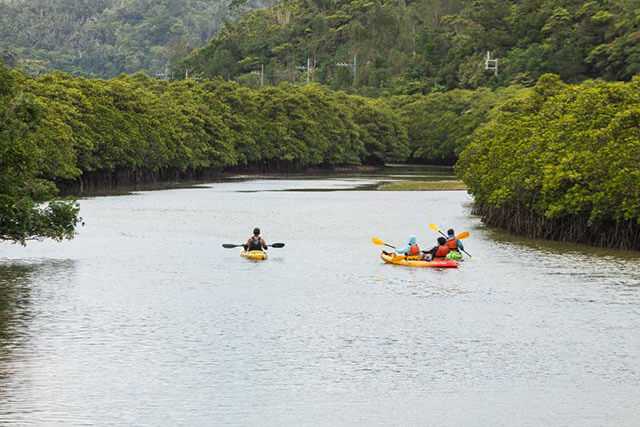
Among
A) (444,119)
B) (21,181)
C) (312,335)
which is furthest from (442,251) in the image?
(444,119)

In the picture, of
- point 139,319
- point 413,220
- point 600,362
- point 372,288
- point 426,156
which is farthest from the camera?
point 426,156

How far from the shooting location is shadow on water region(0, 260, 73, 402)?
31531 millimetres

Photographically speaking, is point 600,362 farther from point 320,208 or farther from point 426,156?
point 426,156

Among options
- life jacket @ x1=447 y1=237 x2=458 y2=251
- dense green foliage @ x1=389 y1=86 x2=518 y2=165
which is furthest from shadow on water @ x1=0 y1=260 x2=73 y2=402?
dense green foliage @ x1=389 y1=86 x2=518 y2=165

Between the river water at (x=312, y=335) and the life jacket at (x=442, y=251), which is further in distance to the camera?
the life jacket at (x=442, y=251)

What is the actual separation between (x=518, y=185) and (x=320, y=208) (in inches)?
970

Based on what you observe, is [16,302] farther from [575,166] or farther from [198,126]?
[198,126]

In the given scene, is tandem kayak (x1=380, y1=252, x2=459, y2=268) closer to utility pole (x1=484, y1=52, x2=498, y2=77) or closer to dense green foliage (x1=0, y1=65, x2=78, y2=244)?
dense green foliage (x1=0, y1=65, x2=78, y2=244)

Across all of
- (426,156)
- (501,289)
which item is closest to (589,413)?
(501,289)

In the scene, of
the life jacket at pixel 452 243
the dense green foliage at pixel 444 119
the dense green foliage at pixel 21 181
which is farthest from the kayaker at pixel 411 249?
the dense green foliage at pixel 444 119

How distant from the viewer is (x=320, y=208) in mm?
85000

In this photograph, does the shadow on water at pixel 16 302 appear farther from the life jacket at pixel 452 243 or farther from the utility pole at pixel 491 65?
the utility pole at pixel 491 65

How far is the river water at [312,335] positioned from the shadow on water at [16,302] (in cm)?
12

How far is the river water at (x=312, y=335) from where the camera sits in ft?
87.5
